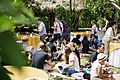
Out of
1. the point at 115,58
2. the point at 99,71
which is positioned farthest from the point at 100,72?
the point at 115,58

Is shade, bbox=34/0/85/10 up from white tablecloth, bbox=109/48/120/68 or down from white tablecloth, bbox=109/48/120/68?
up

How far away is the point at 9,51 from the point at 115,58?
11.8 metres

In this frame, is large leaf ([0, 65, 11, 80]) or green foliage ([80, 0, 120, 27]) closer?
large leaf ([0, 65, 11, 80])

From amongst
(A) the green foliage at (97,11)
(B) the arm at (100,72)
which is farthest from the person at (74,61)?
(A) the green foliage at (97,11)

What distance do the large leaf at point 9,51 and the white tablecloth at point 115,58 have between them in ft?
38.3

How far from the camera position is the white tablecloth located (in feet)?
39.4

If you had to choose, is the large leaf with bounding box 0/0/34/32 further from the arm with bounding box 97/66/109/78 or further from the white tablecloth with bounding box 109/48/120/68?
the white tablecloth with bounding box 109/48/120/68

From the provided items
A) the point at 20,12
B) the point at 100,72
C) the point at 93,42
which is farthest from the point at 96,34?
the point at 20,12

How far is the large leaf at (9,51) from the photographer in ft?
1.35

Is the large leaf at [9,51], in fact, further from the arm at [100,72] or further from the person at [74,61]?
the person at [74,61]

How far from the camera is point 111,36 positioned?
12648 mm

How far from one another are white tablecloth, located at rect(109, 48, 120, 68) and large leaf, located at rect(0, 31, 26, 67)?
11687mm

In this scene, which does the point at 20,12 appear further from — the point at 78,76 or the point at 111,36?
the point at 111,36

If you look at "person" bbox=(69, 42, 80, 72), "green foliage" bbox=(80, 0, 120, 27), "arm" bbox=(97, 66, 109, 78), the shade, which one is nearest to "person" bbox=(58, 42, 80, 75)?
"person" bbox=(69, 42, 80, 72)
